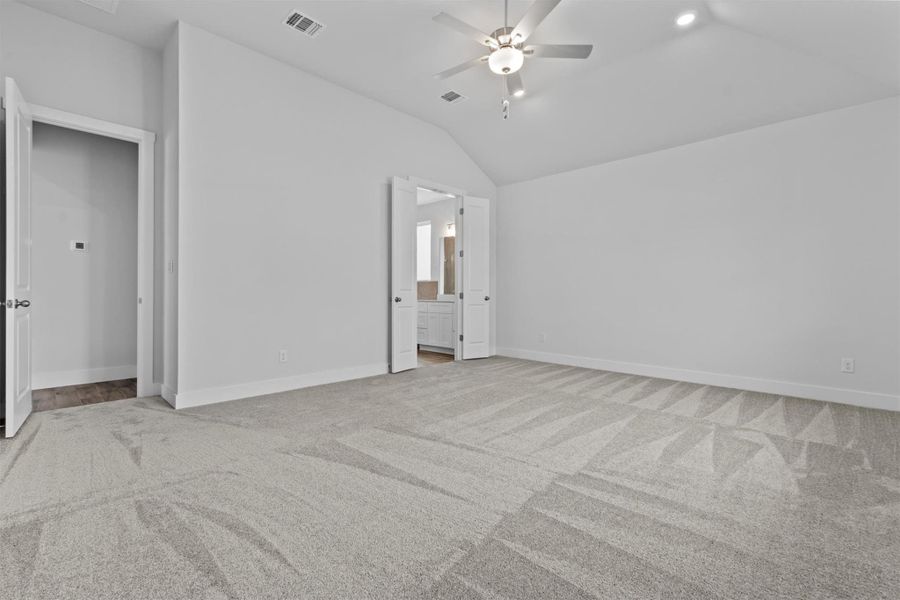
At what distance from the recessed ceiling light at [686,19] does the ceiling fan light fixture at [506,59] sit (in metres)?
1.44

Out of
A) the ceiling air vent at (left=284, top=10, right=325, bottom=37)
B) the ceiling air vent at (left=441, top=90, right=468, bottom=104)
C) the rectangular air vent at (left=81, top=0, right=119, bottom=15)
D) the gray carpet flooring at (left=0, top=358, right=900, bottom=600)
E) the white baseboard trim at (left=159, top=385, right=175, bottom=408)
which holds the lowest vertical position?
the gray carpet flooring at (left=0, top=358, right=900, bottom=600)

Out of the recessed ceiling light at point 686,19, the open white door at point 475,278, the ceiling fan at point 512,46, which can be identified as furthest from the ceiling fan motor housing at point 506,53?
the open white door at point 475,278

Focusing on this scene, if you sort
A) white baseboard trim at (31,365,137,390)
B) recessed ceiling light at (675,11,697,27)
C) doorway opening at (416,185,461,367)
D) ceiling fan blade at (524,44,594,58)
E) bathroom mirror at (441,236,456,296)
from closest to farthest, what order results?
ceiling fan blade at (524,44,594,58), recessed ceiling light at (675,11,697,27), white baseboard trim at (31,365,137,390), doorway opening at (416,185,461,367), bathroom mirror at (441,236,456,296)

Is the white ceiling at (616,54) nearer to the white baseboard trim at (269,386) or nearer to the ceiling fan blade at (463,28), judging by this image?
the ceiling fan blade at (463,28)

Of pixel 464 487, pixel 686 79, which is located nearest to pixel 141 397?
pixel 464 487

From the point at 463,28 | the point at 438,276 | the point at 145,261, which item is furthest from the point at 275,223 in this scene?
the point at 438,276

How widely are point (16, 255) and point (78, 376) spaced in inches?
86.8

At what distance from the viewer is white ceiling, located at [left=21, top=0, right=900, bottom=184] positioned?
10.6 ft

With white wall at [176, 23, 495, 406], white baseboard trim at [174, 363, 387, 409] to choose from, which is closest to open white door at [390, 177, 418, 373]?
white wall at [176, 23, 495, 406]

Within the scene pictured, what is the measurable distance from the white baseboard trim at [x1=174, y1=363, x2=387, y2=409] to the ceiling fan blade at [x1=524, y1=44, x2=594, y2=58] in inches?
142

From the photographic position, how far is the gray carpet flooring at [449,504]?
1419 mm

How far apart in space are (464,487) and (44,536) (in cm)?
176

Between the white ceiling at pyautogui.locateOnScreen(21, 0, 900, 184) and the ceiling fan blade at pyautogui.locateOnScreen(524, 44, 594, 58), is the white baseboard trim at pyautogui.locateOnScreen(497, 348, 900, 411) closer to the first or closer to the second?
the white ceiling at pyautogui.locateOnScreen(21, 0, 900, 184)

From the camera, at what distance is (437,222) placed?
8.35 metres
